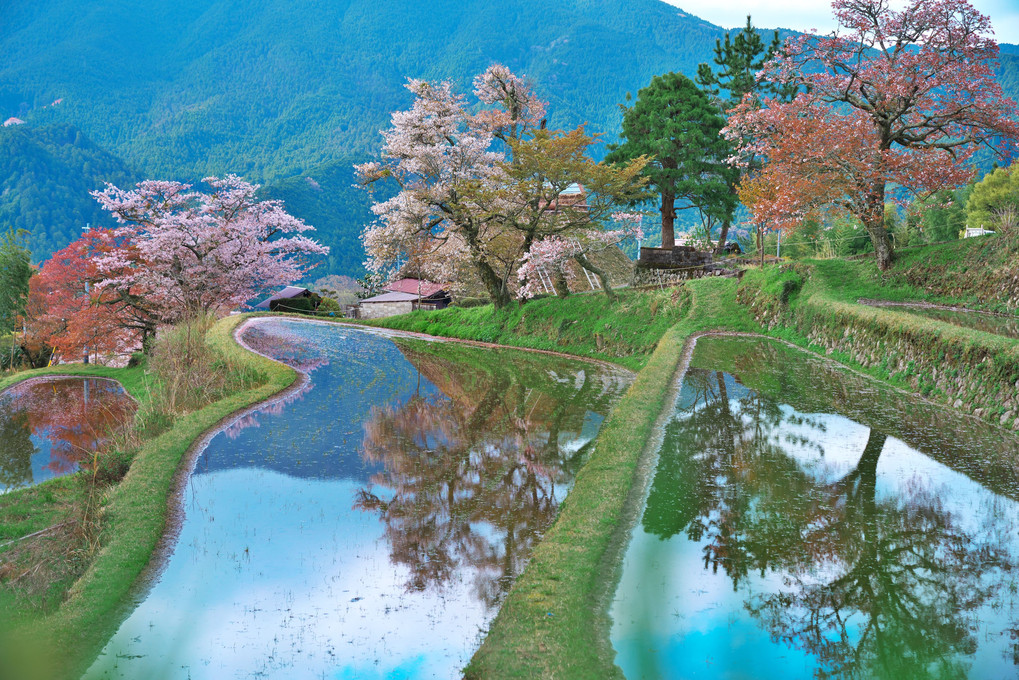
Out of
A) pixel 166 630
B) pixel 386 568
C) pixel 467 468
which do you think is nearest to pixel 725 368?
pixel 467 468

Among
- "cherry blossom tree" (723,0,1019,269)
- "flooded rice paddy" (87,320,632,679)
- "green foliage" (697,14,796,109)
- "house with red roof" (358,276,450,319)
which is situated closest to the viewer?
"flooded rice paddy" (87,320,632,679)

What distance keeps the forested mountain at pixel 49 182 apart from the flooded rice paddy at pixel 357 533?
9906cm

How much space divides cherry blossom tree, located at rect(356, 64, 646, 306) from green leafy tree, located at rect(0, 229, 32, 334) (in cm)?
1863

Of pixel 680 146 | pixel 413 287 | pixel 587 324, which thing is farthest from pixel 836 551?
pixel 413 287

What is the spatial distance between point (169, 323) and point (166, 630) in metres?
25.4

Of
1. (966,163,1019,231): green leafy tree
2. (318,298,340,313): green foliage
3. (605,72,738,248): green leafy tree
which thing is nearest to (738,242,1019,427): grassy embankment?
(605,72,738,248): green leafy tree

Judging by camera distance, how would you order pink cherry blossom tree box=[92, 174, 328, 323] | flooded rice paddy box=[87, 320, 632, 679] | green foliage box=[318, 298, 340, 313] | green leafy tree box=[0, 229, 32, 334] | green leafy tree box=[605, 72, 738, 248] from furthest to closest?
green foliage box=[318, 298, 340, 313] → green leafy tree box=[605, 72, 738, 248] → green leafy tree box=[0, 229, 32, 334] → pink cherry blossom tree box=[92, 174, 328, 323] → flooded rice paddy box=[87, 320, 632, 679]

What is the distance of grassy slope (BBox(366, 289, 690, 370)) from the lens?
75.3 ft

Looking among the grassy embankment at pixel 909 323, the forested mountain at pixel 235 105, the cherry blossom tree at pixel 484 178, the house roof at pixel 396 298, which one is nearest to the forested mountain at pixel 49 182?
the forested mountain at pixel 235 105

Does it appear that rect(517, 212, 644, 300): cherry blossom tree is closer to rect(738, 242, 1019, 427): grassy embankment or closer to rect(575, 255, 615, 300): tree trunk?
rect(575, 255, 615, 300): tree trunk

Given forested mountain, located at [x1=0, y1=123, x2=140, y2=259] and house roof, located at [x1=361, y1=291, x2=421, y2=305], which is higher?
forested mountain, located at [x1=0, y1=123, x2=140, y2=259]

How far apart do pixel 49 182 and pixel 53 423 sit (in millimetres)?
102103

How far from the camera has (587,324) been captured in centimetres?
2531

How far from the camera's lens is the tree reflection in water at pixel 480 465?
7.84m
